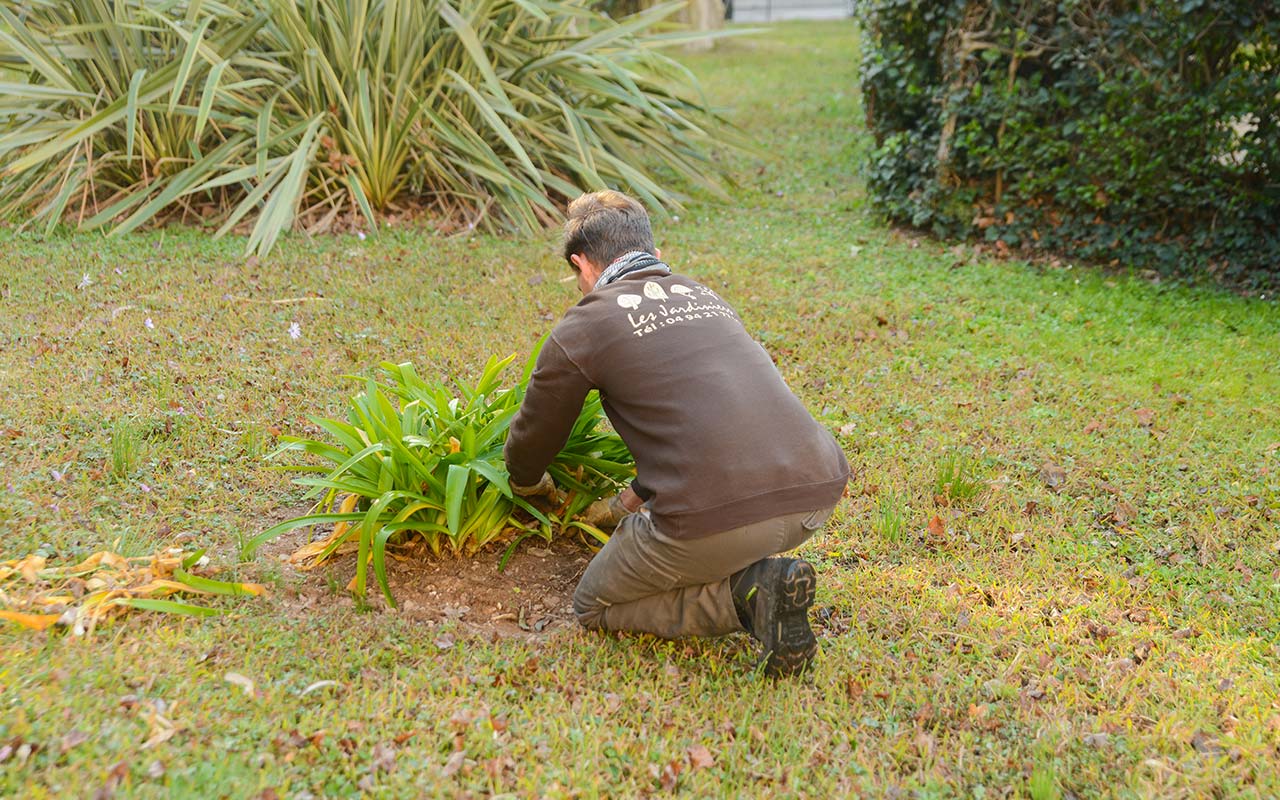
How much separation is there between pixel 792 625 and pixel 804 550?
98cm

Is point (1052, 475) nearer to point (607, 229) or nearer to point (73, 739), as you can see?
point (607, 229)

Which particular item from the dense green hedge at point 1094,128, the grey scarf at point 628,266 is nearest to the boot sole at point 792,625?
the grey scarf at point 628,266

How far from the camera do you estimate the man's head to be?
3344 mm

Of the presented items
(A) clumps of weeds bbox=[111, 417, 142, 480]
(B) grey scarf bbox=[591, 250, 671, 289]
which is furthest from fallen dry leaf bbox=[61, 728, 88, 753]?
(B) grey scarf bbox=[591, 250, 671, 289]

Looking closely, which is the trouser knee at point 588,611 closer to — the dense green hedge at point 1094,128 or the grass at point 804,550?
the grass at point 804,550

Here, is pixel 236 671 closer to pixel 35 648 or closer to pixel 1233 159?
pixel 35 648

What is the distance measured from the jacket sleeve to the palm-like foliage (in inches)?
158

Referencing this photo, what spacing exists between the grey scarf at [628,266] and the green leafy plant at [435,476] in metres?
0.53

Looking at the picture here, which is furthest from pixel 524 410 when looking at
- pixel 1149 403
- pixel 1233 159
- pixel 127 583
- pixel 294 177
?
pixel 1233 159

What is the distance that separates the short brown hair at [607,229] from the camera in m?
3.34

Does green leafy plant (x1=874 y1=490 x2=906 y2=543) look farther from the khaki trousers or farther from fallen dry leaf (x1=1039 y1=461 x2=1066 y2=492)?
the khaki trousers

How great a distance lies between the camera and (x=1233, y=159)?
6.57 metres

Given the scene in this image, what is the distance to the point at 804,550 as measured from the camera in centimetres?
406

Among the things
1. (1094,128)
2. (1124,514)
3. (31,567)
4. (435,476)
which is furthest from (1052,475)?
(31,567)
